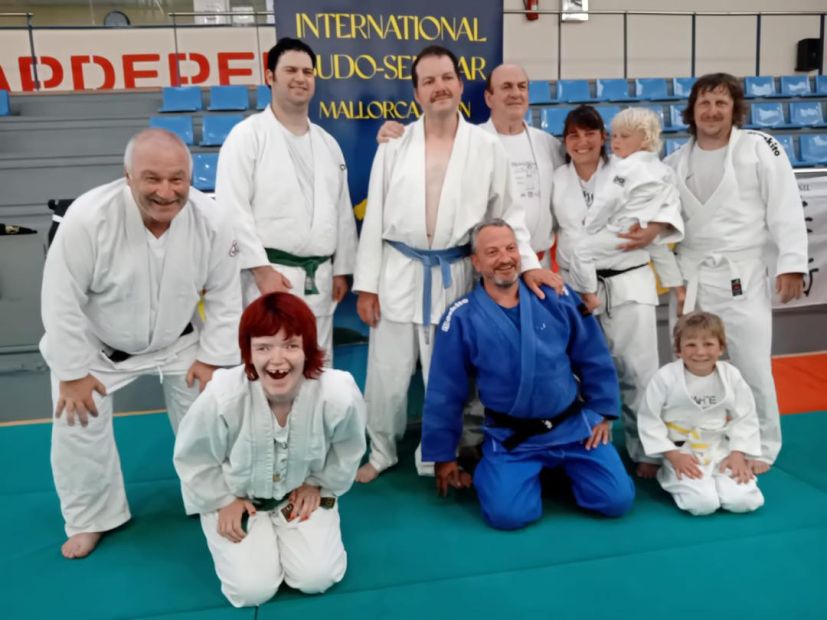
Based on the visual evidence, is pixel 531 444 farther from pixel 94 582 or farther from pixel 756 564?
pixel 94 582

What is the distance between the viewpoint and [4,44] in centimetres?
859

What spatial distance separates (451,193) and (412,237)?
23 centimetres

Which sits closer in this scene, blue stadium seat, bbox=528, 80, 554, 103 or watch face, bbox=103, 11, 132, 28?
blue stadium seat, bbox=528, 80, 554, 103

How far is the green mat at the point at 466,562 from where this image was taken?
1864mm

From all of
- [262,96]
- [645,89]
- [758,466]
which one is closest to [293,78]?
[758,466]

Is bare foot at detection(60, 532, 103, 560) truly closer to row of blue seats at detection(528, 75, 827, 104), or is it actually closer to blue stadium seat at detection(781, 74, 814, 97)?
row of blue seats at detection(528, 75, 827, 104)

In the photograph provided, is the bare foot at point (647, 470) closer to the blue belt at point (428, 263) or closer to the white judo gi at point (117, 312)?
the blue belt at point (428, 263)

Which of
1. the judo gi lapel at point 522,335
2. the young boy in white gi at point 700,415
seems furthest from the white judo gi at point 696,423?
the judo gi lapel at point 522,335

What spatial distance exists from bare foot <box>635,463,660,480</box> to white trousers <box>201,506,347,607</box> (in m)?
1.29

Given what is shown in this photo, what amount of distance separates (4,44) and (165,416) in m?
7.69

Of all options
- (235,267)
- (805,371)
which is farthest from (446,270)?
(805,371)

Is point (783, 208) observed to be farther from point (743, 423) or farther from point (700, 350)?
point (743, 423)

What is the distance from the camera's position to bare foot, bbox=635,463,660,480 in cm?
264

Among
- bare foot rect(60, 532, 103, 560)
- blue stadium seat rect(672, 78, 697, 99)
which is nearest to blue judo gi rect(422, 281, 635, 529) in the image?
bare foot rect(60, 532, 103, 560)
